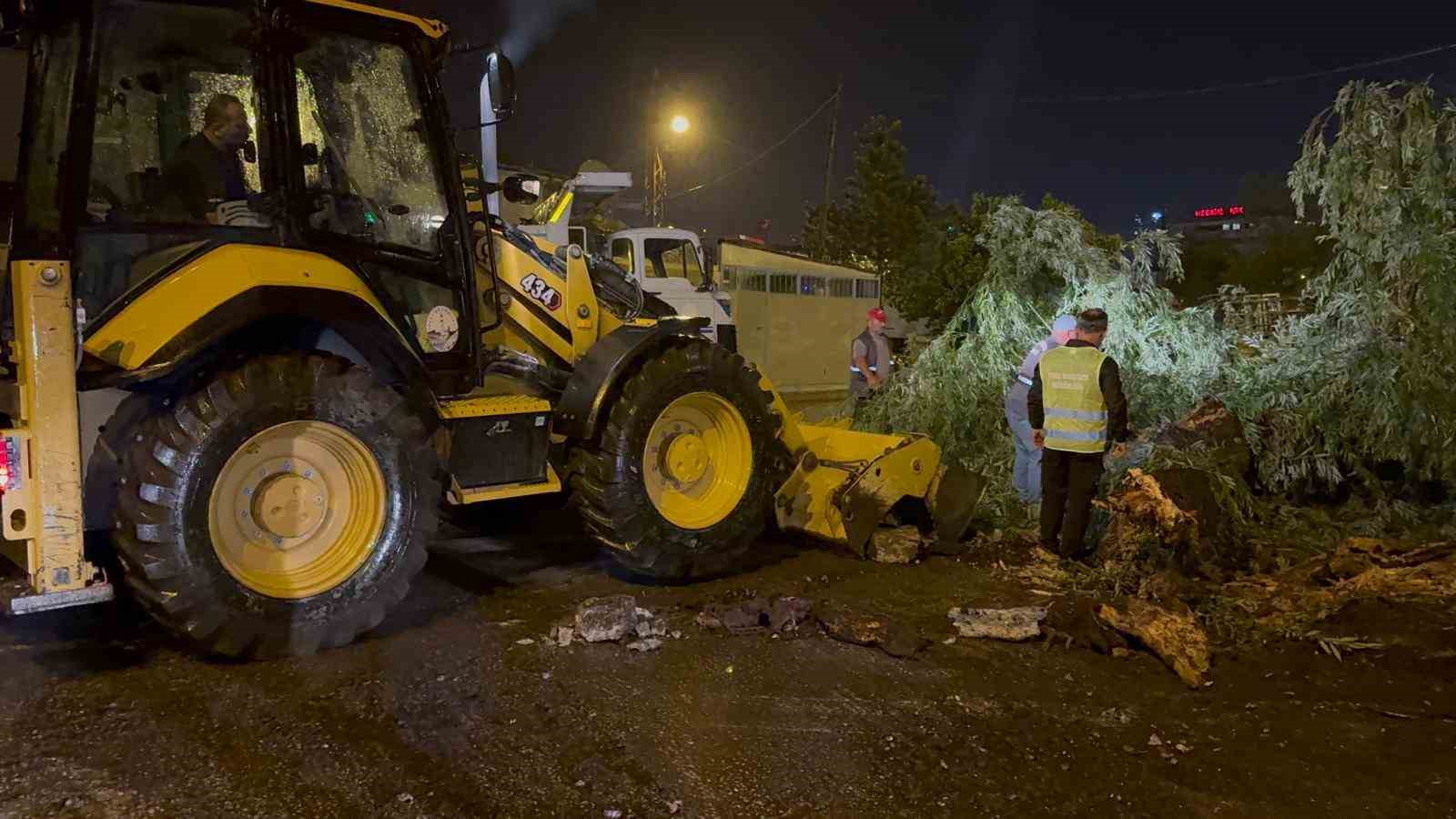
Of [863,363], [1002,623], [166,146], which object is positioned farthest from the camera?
[863,363]

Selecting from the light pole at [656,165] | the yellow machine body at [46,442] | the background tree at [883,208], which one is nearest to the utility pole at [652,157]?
the light pole at [656,165]

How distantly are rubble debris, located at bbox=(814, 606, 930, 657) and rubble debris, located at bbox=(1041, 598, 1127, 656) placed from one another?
652 millimetres

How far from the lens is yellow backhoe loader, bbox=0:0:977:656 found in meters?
3.94

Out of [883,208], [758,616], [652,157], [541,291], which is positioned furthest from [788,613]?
[883,208]

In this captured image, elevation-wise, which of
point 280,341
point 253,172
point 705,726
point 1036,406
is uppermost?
point 253,172

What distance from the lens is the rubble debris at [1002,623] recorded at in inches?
194

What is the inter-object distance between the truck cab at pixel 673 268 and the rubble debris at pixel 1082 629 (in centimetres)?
907

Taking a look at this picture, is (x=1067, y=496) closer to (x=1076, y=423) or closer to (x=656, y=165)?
(x=1076, y=423)

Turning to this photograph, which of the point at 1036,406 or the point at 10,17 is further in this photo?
the point at 1036,406

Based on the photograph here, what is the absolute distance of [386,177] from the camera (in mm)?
4930

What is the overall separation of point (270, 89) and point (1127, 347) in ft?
20.6

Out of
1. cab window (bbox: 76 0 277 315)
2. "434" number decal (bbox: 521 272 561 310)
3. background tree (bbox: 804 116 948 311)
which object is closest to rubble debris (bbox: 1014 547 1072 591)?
"434" number decal (bbox: 521 272 561 310)

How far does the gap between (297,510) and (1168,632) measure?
12.8 ft

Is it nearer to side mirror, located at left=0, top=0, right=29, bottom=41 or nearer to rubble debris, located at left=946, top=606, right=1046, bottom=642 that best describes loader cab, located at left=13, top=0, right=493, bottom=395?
side mirror, located at left=0, top=0, right=29, bottom=41
